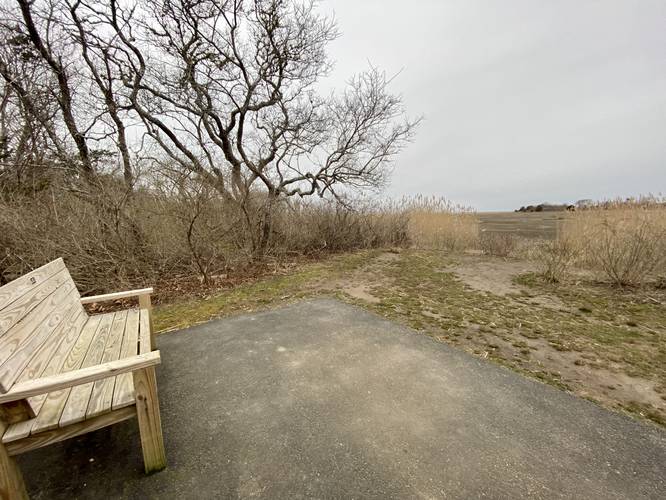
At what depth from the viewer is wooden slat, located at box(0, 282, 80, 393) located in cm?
117

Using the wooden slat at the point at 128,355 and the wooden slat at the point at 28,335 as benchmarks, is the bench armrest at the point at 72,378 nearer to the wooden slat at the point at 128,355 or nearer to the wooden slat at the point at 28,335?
the wooden slat at the point at 28,335

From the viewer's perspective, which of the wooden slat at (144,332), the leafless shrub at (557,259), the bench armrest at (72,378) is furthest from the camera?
the leafless shrub at (557,259)

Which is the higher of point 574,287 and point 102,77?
point 102,77

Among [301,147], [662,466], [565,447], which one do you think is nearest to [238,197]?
[301,147]

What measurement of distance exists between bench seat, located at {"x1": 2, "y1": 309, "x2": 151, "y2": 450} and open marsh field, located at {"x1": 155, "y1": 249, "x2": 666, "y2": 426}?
1.22 metres

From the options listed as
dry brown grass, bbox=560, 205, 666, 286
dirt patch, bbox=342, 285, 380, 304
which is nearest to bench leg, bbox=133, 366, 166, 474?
dirt patch, bbox=342, 285, 380, 304

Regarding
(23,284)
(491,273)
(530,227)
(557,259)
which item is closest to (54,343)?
(23,284)

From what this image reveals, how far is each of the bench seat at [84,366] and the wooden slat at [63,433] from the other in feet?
0.14

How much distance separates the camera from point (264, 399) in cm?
193

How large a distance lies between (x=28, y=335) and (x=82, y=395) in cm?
50

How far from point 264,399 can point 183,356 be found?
1133mm

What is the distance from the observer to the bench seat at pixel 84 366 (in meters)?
1.19

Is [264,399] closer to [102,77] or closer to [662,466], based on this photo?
[662,466]

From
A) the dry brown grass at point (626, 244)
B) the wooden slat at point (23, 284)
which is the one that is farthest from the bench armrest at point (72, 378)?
the dry brown grass at point (626, 244)
